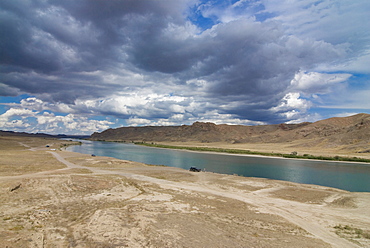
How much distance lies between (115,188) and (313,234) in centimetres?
1915

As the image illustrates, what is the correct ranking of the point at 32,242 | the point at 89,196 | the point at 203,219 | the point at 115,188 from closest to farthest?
A: the point at 32,242, the point at 203,219, the point at 89,196, the point at 115,188

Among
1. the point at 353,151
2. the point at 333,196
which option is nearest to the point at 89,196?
the point at 333,196

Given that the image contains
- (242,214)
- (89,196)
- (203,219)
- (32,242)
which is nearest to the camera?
(32,242)

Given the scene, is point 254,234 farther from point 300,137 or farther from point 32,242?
point 300,137

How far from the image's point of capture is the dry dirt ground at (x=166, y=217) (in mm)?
Answer: 12508

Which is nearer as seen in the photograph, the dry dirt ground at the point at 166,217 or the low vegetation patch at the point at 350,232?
the dry dirt ground at the point at 166,217

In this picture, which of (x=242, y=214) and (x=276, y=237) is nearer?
(x=276, y=237)

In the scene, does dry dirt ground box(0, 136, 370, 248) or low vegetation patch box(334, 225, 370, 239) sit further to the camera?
low vegetation patch box(334, 225, 370, 239)

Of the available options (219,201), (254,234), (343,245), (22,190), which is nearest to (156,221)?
(254,234)

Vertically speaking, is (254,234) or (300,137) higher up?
(300,137)

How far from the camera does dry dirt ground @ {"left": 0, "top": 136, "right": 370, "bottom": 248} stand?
12508 mm

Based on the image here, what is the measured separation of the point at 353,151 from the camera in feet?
291

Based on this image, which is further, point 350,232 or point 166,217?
point 166,217

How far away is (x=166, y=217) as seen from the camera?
16453 mm
